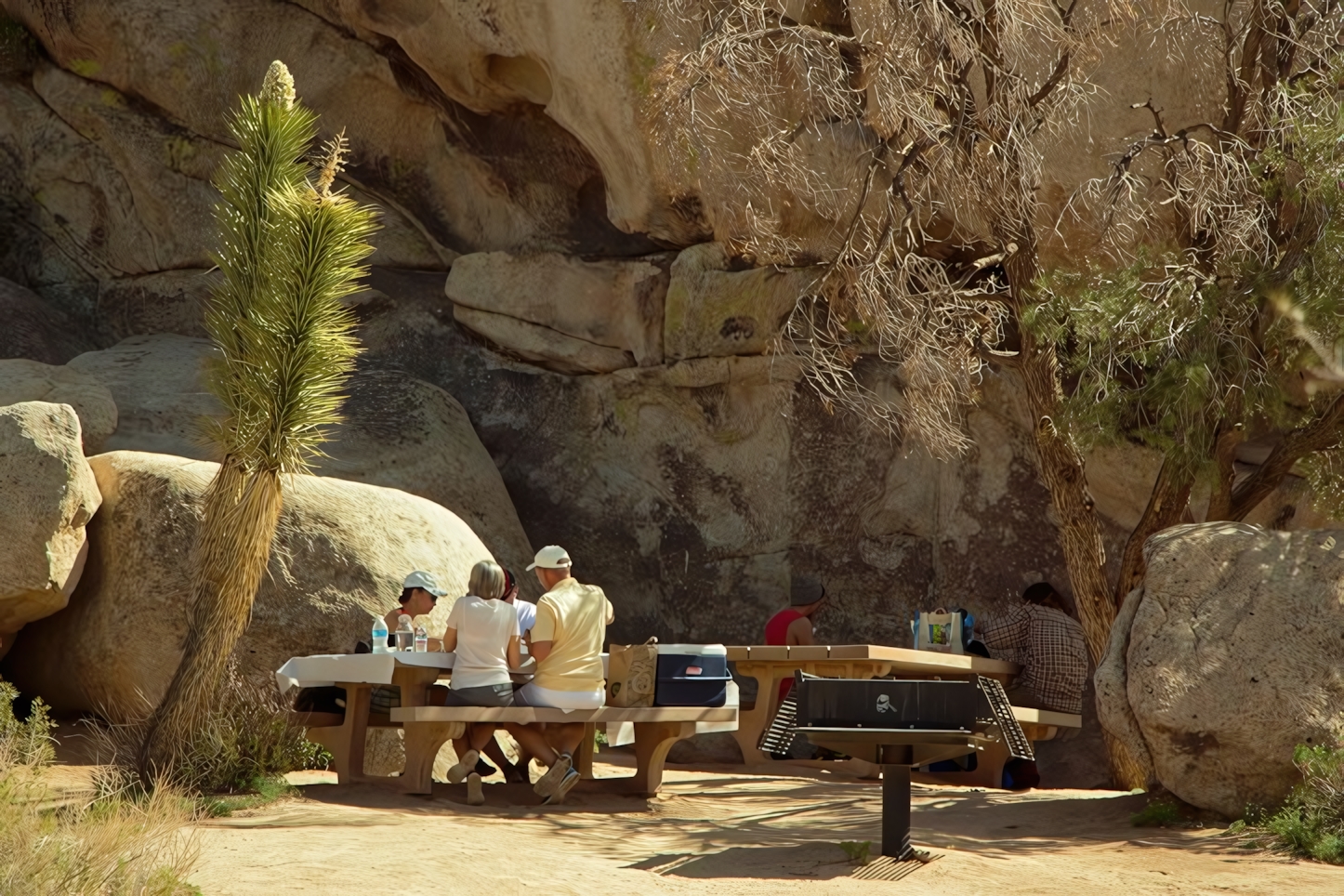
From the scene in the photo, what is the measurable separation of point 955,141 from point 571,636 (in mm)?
4271

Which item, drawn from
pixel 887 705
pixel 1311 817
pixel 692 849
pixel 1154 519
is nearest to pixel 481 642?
pixel 692 849

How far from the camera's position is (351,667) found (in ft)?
29.0

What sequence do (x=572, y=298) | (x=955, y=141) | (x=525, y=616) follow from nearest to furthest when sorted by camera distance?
(x=525, y=616)
(x=955, y=141)
(x=572, y=298)

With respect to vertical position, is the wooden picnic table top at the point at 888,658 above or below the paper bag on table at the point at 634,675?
above

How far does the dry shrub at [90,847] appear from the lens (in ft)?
18.1

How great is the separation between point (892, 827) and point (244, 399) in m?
4.23

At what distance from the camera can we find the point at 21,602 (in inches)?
411

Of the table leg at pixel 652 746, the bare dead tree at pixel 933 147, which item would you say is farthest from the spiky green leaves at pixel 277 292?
the bare dead tree at pixel 933 147

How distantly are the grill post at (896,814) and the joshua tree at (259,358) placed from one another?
3596 mm

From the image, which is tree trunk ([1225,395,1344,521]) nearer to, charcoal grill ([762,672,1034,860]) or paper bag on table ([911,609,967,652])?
paper bag on table ([911,609,967,652])

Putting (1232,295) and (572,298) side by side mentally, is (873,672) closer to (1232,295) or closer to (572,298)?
(1232,295)

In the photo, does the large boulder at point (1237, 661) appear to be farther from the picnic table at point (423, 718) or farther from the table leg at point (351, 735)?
the table leg at point (351, 735)

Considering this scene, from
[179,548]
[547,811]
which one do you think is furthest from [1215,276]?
[179,548]

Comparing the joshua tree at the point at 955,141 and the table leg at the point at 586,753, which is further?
the joshua tree at the point at 955,141
